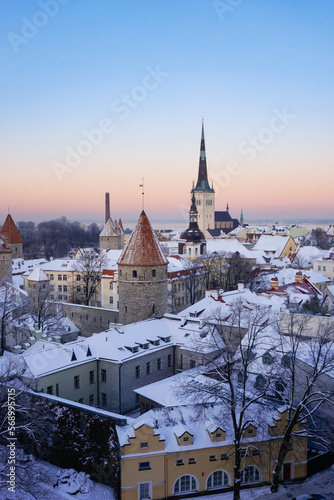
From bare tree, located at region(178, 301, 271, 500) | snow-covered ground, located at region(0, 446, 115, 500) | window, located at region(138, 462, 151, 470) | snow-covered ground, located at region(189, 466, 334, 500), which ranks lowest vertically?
snow-covered ground, located at region(189, 466, 334, 500)

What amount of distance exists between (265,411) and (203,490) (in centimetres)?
361

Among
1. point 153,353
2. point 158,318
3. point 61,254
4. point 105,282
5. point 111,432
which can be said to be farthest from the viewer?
point 61,254

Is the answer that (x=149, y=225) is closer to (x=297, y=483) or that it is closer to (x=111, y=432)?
(x=111, y=432)

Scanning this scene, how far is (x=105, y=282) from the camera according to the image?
44406 mm

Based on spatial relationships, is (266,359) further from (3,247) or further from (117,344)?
(3,247)

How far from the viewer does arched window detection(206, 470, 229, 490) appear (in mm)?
16094

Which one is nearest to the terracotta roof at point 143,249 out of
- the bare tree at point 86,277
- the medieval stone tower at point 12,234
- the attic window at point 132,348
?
the attic window at point 132,348

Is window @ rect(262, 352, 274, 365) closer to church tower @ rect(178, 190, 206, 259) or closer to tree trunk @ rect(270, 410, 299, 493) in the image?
tree trunk @ rect(270, 410, 299, 493)

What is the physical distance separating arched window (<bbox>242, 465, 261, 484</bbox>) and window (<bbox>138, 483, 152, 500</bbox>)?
3.49m

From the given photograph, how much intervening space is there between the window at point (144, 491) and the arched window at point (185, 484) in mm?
922

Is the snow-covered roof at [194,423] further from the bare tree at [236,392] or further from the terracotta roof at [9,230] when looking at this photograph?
the terracotta roof at [9,230]

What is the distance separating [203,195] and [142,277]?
67.0 meters

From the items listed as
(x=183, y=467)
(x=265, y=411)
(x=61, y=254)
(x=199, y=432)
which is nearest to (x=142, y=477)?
(x=183, y=467)

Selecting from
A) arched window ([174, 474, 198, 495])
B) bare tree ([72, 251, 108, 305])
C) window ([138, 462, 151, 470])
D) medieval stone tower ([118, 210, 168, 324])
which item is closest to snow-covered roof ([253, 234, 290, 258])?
bare tree ([72, 251, 108, 305])
